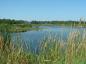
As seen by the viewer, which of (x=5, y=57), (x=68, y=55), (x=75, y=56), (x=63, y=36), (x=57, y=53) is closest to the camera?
(x=68, y=55)

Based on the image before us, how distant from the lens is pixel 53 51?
614cm

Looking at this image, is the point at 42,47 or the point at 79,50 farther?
the point at 42,47

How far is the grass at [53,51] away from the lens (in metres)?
5.06

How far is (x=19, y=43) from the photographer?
612 centimetres

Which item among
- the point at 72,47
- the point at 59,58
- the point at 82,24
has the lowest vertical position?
the point at 59,58

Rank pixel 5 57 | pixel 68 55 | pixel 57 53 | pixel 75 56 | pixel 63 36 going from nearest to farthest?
pixel 68 55
pixel 75 56
pixel 5 57
pixel 57 53
pixel 63 36

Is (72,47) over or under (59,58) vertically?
over

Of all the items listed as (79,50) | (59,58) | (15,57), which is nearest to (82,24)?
(79,50)

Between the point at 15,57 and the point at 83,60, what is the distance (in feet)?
4.92

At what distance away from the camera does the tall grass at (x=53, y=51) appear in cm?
506

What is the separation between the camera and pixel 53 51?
6137mm

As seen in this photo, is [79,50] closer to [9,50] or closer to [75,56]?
[75,56]

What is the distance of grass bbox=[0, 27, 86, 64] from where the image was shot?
5.06m

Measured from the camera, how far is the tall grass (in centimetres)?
506
